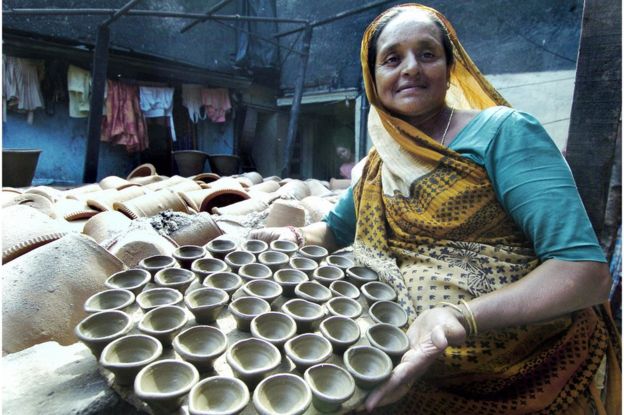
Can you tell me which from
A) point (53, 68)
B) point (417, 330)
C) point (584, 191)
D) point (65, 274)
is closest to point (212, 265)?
point (65, 274)

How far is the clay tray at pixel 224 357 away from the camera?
41.8 inches

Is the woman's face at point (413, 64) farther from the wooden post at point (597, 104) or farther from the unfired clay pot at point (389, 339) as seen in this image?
the wooden post at point (597, 104)

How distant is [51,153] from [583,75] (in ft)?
31.3

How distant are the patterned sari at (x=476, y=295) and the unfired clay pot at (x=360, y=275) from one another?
0.47ft

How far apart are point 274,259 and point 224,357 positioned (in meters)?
0.69

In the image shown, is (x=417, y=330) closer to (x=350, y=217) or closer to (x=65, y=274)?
(x=350, y=217)

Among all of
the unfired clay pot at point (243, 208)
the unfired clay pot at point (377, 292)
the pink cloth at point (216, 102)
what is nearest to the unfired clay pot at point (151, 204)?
the unfired clay pot at point (243, 208)

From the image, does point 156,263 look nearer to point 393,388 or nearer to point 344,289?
point 344,289

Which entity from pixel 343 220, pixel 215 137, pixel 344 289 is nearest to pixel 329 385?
pixel 344 289

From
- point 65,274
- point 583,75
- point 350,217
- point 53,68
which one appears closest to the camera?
point 65,274

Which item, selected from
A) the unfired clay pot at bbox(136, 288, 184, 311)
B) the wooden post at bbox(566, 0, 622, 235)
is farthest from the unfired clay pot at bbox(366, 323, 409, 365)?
the wooden post at bbox(566, 0, 622, 235)

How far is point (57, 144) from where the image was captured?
8.57 m

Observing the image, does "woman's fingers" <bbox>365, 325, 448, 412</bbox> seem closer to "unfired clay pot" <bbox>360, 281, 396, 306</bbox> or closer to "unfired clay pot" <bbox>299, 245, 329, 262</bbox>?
"unfired clay pot" <bbox>360, 281, 396, 306</bbox>

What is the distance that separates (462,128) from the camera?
60.2 inches
